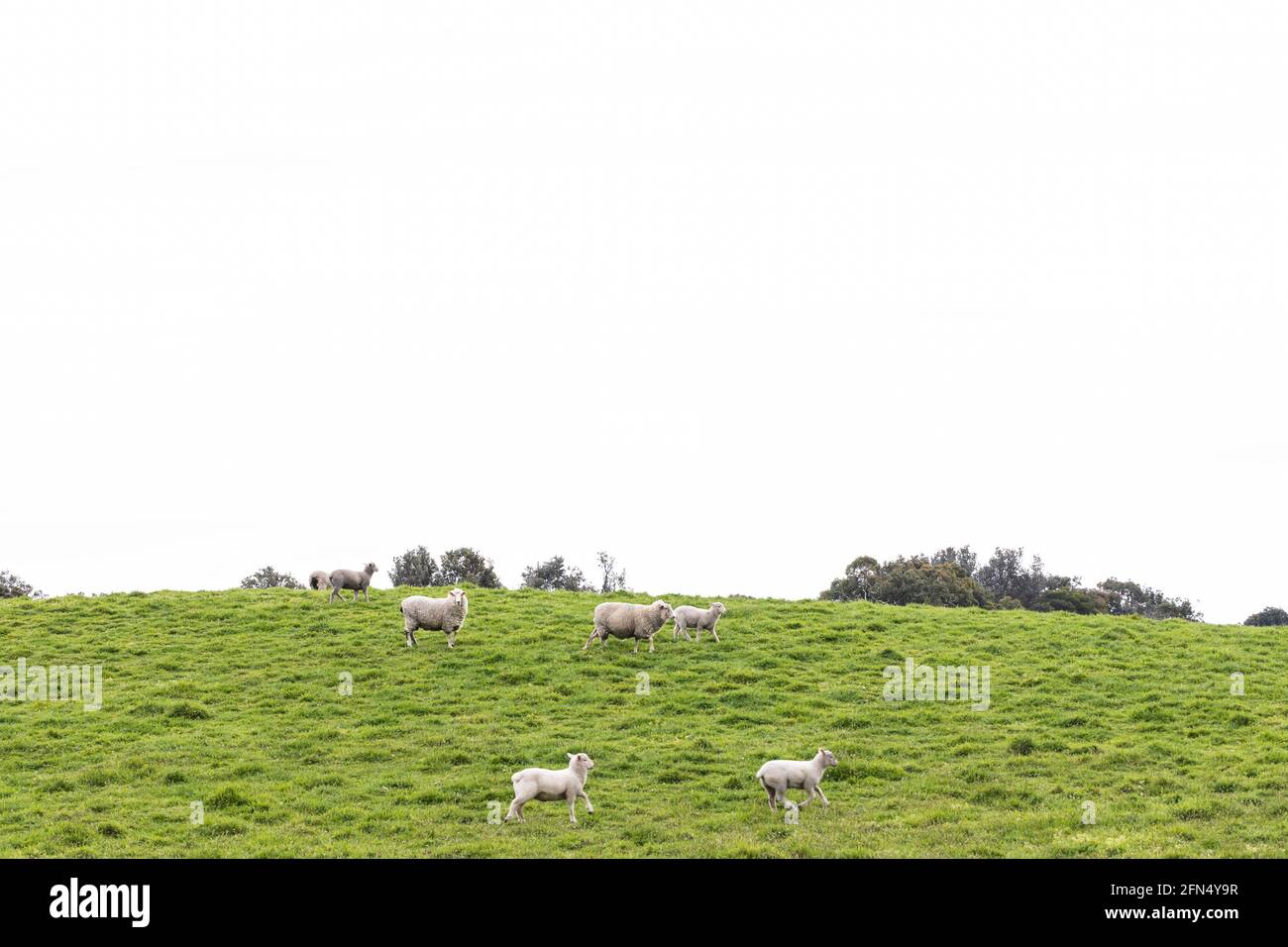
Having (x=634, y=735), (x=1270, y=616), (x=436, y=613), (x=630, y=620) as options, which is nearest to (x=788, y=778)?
(x=634, y=735)

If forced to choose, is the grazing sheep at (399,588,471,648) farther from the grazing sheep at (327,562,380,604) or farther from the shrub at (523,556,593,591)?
the shrub at (523,556,593,591)

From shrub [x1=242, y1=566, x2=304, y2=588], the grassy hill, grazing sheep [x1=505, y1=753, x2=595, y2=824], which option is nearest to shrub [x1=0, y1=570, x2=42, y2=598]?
shrub [x1=242, y1=566, x2=304, y2=588]

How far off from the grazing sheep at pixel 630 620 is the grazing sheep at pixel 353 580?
11586 millimetres

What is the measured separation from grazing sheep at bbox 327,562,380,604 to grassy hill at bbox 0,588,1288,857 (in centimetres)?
119

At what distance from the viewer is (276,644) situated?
3762 cm

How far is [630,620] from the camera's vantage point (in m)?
35.8

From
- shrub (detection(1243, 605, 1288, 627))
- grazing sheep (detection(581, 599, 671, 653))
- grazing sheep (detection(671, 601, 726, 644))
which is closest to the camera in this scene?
grazing sheep (detection(581, 599, 671, 653))

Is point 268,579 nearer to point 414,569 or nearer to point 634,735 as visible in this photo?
point 414,569

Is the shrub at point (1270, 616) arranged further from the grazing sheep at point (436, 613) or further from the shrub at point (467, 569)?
the grazing sheep at point (436, 613)

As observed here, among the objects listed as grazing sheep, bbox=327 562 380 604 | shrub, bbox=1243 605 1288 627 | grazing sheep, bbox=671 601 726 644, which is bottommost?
shrub, bbox=1243 605 1288 627

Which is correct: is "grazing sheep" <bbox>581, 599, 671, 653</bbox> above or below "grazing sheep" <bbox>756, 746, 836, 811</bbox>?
above

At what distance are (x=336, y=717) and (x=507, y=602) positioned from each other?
47.9 feet

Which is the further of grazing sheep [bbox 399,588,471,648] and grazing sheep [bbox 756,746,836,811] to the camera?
grazing sheep [bbox 399,588,471,648]

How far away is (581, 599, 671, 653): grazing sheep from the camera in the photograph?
35.3 m
